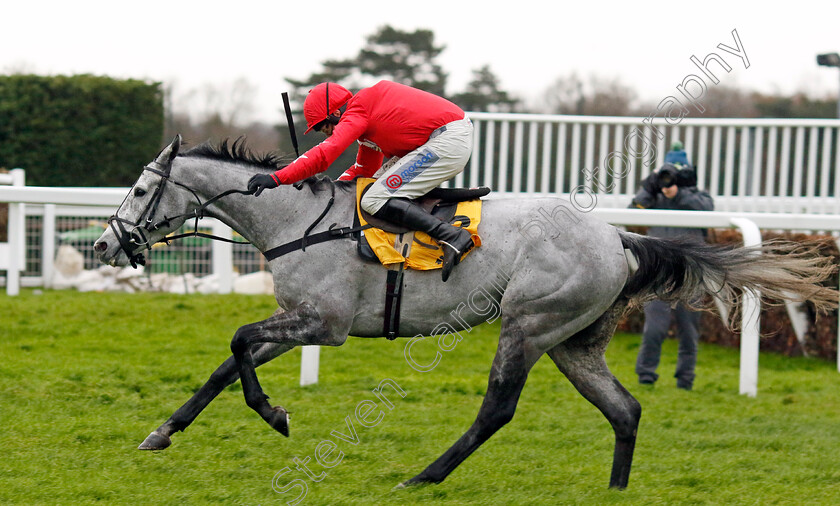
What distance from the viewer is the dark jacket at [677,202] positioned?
6.84 meters

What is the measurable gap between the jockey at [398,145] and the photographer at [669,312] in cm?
292

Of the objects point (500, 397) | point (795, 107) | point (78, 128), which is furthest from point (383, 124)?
point (795, 107)

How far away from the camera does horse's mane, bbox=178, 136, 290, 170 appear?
4367 mm

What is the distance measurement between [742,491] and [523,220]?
61.7 inches

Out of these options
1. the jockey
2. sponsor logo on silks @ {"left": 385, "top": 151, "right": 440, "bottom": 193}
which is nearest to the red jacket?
the jockey

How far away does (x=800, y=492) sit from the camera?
4219 mm

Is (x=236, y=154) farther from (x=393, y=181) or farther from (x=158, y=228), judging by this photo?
(x=393, y=181)

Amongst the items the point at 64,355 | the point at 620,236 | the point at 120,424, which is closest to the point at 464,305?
the point at 620,236

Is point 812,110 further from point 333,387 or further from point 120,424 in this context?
point 120,424

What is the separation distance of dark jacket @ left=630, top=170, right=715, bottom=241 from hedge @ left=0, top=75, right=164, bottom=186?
10091mm

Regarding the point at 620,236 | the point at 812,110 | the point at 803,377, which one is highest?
the point at 812,110

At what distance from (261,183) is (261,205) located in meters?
0.28

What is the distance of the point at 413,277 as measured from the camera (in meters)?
4.16

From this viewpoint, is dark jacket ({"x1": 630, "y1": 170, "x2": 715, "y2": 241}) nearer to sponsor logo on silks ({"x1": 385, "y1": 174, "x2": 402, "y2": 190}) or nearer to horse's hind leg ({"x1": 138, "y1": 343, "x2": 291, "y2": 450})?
sponsor logo on silks ({"x1": 385, "y1": 174, "x2": 402, "y2": 190})
